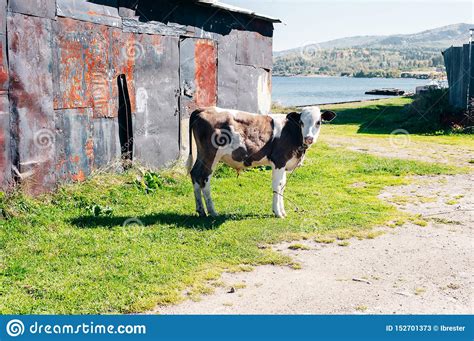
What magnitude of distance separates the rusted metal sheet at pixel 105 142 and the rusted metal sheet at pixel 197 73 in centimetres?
220

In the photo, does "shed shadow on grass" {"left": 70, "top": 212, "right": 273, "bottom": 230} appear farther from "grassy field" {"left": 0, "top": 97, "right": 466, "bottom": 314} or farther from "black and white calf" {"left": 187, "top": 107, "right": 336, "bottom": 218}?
"black and white calf" {"left": 187, "top": 107, "right": 336, "bottom": 218}

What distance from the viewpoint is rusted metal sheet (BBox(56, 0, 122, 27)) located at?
9250mm

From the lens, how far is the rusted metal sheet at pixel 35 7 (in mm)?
8305

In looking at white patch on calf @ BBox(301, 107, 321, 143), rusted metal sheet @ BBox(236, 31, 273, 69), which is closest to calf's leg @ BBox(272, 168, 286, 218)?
white patch on calf @ BBox(301, 107, 321, 143)

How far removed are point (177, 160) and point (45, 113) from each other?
381cm

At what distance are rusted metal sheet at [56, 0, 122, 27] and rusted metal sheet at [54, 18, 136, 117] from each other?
3.9 inches

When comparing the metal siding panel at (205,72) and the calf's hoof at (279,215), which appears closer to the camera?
the calf's hoof at (279,215)

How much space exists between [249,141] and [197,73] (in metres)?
4.38

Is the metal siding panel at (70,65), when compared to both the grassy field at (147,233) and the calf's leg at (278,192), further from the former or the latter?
the calf's leg at (278,192)

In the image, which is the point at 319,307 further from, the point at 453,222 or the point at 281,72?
the point at 281,72

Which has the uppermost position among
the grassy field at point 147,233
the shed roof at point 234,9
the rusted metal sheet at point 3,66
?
the shed roof at point 234,9

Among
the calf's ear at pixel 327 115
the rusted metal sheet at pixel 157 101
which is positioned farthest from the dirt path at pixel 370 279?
the rusted metal sheet at pixel 157 101

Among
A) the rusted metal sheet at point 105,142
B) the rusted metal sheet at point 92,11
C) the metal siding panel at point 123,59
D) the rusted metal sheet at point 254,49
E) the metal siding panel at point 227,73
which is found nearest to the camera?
the rusted metal sheet at point 92,11

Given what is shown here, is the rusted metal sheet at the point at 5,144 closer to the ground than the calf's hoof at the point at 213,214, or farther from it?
farther from it
